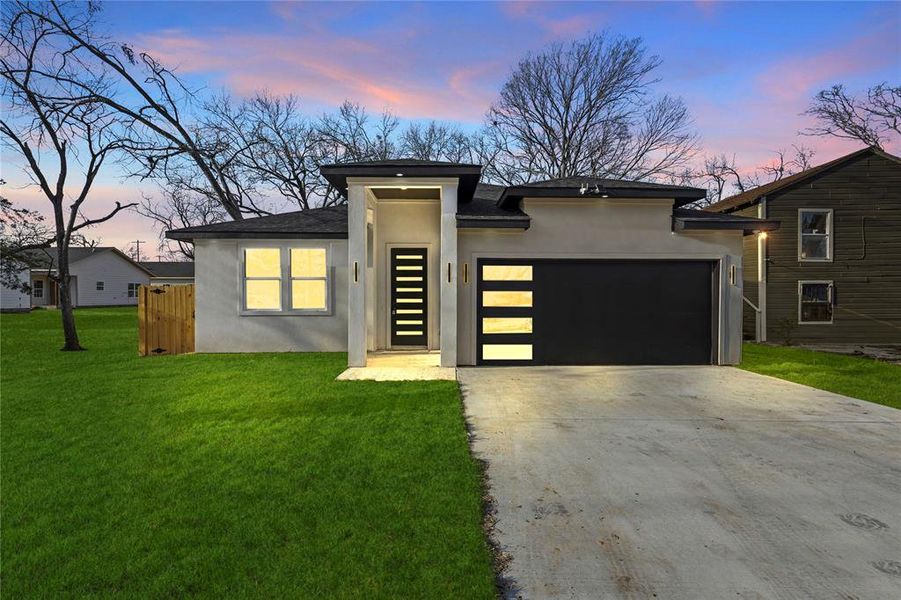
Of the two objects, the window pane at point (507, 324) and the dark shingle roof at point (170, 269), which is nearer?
the window pane at point (507, 324)

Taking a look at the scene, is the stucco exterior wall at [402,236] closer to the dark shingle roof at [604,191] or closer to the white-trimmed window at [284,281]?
the white-trimmed window at [284,281]

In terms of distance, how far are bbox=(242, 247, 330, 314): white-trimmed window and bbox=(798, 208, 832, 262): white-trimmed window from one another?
1538 centimetres

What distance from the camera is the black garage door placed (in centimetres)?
940

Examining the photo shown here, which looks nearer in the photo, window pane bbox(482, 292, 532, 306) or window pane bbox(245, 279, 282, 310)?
window pane bbox(482, 292, 532, 306)

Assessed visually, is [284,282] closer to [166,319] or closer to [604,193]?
[166,319]

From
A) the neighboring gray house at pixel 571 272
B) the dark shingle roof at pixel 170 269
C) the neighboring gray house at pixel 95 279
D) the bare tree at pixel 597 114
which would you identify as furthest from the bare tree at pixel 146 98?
the dark shingle roof at pixel 170 269

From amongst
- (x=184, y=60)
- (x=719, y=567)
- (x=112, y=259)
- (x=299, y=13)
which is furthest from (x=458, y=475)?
(x=112, y=259)

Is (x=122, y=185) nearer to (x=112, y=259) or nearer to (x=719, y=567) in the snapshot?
(x=719, y=567)

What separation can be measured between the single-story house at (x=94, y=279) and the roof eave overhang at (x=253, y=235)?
112ft

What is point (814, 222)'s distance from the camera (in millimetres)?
15523

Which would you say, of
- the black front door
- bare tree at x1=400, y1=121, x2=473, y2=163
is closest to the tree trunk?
A: the black front door

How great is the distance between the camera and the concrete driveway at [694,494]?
8.29 ft

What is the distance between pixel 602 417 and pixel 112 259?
49.6 m

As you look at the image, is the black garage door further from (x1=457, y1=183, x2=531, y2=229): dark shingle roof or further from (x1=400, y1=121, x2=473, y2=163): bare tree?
(x1=400, y1=121, x2=473, y2=163): bare tree
